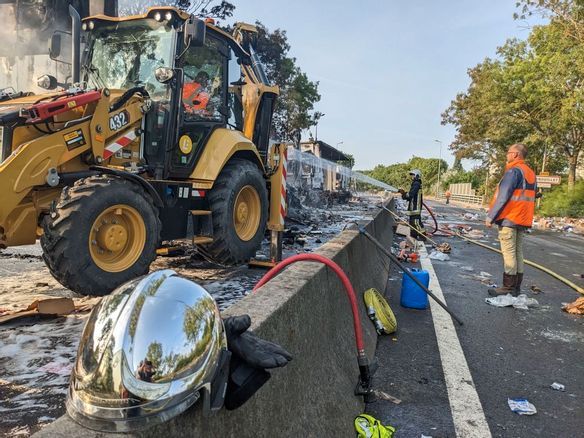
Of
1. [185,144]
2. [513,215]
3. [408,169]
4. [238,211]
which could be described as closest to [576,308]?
[513,215]

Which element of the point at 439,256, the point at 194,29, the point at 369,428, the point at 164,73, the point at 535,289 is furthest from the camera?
the point at 439,256

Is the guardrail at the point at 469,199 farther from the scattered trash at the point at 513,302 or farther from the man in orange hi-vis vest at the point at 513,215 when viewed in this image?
the scattered trash at the point at 513,302

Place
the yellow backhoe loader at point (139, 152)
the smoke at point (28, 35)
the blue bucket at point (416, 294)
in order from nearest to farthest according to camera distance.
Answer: the yellow backhoe loader at point (139, 152)
the blue bucket at point (416, 294)
the smoke at point (28, 35)

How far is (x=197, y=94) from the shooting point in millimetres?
6152

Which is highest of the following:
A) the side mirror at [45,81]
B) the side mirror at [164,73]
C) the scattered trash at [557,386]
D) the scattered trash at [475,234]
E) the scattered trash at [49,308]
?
the side mirror at [164,73]

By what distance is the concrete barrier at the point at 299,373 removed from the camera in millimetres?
1299

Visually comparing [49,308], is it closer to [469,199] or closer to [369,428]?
[369,428]

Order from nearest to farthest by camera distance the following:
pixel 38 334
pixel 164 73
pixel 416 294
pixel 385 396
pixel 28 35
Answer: pixel 385 396
pixel 38 334
pixel 416 294
pixel 164 73
pixel 28 35

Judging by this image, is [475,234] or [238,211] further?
[475,234]

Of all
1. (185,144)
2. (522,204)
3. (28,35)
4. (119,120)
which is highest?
(28,35)

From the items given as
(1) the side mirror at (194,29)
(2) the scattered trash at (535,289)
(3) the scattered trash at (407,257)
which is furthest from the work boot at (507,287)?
(1) the side mirror at (194,29)

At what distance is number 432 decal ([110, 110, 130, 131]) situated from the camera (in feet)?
16.2

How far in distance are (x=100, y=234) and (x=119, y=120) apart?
1463mm

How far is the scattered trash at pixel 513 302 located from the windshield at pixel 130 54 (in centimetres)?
495
